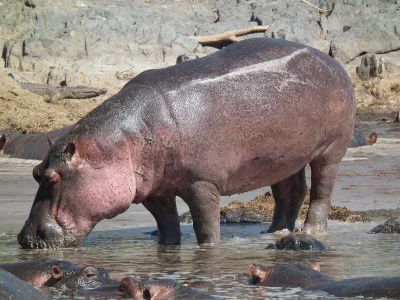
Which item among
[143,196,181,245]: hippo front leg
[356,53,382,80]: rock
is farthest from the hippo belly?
[356,53,382,80]: rock

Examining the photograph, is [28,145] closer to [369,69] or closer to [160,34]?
[160,34]

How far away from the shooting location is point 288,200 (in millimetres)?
8719

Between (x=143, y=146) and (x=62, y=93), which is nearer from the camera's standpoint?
(x=143, y=146)

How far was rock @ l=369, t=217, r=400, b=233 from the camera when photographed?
7992 mm

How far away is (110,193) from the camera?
23.4ft

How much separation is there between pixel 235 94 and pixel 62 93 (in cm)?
1374

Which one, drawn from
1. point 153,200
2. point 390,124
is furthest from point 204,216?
point 390,124

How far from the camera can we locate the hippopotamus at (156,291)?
16.7 feet

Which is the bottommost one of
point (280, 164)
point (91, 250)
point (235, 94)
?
point (91, 250)

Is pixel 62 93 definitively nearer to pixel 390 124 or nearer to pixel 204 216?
pixel 390 124

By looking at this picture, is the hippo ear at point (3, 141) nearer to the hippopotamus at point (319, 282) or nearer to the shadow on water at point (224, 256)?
the shadow on water at point (224, 256)

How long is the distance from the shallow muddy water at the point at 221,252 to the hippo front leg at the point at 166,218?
103 mm

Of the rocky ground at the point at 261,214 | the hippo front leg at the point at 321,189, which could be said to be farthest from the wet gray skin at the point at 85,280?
the rocky ground at the point at 261,214

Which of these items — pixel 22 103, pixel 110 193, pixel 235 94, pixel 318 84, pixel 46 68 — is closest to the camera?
pixel 110 193
